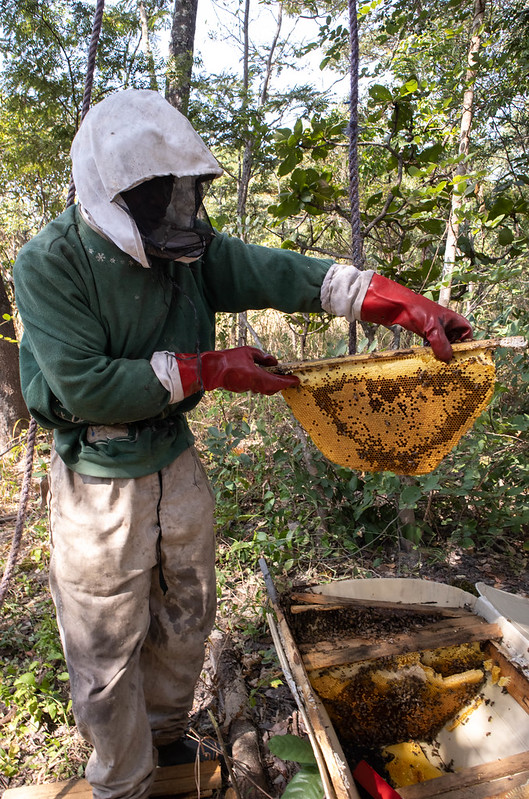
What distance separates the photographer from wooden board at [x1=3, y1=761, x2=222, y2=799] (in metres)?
2.02

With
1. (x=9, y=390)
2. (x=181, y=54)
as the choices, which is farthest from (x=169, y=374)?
(x=181, y=54)

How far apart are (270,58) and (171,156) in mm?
13385

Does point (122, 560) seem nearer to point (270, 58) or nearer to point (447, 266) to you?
point (447, 266)

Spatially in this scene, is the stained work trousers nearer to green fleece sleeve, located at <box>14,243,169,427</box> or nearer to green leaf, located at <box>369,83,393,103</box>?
green fleece sleeve, located at <box>14,243,169,427</box>

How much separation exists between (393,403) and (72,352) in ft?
3.93

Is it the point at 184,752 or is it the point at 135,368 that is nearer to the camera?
the point at 135,368

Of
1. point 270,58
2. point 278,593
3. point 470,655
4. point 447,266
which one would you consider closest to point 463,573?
point 470,655

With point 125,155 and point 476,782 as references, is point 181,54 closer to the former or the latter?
point 125,155

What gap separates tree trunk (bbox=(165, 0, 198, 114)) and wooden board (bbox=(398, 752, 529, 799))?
22.5 feet

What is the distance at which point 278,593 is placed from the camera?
7.65 feet

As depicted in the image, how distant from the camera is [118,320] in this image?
5.69 feet

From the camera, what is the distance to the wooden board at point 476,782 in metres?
1.65

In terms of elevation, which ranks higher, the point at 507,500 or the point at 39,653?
the point at 507,500

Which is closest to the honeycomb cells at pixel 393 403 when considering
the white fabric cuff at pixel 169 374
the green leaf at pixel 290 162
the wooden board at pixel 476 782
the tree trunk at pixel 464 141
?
the white fabric cuff at pixel 169 374
